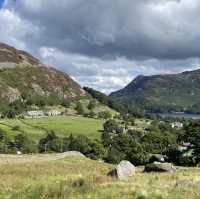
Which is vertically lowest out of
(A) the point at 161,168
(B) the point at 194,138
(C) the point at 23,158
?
(C) the point at 23,158

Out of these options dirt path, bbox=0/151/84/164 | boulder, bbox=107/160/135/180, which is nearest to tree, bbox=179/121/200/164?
dirt path, bbox=0/151/84/164

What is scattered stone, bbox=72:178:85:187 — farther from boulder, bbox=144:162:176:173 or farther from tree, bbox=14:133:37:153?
tree, bbox=14:133:37:153

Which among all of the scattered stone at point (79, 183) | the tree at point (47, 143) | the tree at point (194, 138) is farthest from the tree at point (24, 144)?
the scattered stone at point (79, 183)

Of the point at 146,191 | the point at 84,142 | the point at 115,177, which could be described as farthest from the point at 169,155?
the point at 146,191

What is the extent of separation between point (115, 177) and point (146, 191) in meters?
8.46

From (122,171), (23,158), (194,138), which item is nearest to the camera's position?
(122,171)

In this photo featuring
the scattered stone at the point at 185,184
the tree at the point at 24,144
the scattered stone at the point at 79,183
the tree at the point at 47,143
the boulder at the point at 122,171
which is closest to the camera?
the scattered stone at the point at 185,184

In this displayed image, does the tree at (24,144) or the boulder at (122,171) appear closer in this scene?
the boulder at (122,171)

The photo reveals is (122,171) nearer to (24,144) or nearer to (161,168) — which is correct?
(161,168)

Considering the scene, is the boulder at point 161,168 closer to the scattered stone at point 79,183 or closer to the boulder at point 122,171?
the boulder at point 122,171

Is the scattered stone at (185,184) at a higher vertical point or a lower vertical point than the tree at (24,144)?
higher

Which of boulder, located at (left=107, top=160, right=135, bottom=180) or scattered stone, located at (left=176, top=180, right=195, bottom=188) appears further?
boulder, located at (left=107, top=160, right=135, bottom=180)

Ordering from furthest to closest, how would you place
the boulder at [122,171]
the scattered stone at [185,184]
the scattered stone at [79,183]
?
the boulder at [122,171]
the scattered stone at [79,183]
the scattered stone at [185,184]

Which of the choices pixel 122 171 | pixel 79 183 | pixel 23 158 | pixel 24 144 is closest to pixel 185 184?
pixel 79 183
